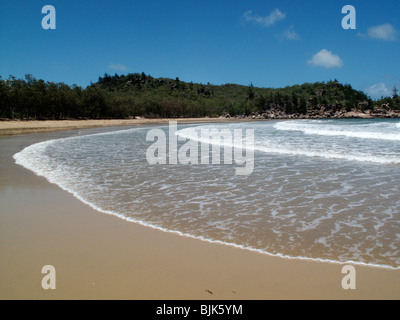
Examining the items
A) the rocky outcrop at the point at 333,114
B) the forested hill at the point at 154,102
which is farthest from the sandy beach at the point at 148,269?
the rocky outcrop at the point at 333,114

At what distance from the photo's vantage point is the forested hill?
56.4m

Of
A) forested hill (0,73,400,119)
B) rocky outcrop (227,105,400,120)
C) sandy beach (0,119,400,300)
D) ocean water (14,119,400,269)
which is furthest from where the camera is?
rocky outcrop (227,105,400,120)

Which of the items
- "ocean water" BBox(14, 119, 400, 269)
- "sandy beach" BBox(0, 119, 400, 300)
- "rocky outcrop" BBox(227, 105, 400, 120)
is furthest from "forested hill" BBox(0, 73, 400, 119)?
"sandy beach" BBox(0, 119, 400, 300)

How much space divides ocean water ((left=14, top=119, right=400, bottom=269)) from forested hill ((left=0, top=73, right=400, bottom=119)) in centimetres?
5234

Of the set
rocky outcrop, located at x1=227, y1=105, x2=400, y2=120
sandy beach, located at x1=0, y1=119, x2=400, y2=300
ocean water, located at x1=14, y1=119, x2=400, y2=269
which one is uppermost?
rocky outcrop, located at x1=227, y1=105, x2=400, y2=120

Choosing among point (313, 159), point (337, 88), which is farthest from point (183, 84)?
point (313, 159)

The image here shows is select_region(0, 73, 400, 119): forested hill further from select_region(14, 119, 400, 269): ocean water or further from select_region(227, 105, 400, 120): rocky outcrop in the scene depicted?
select_region(14, 119, 400, 269): ocean water

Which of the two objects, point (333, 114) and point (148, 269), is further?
point (333, 114)

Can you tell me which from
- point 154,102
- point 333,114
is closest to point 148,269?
point 154,102

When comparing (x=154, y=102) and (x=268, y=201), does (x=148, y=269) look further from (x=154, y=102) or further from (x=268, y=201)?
(x=154, y=102)

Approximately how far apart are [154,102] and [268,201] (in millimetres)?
96860

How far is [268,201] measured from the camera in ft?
17.7

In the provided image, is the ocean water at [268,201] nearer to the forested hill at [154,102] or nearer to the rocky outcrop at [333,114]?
the forested hill at [154,102]
